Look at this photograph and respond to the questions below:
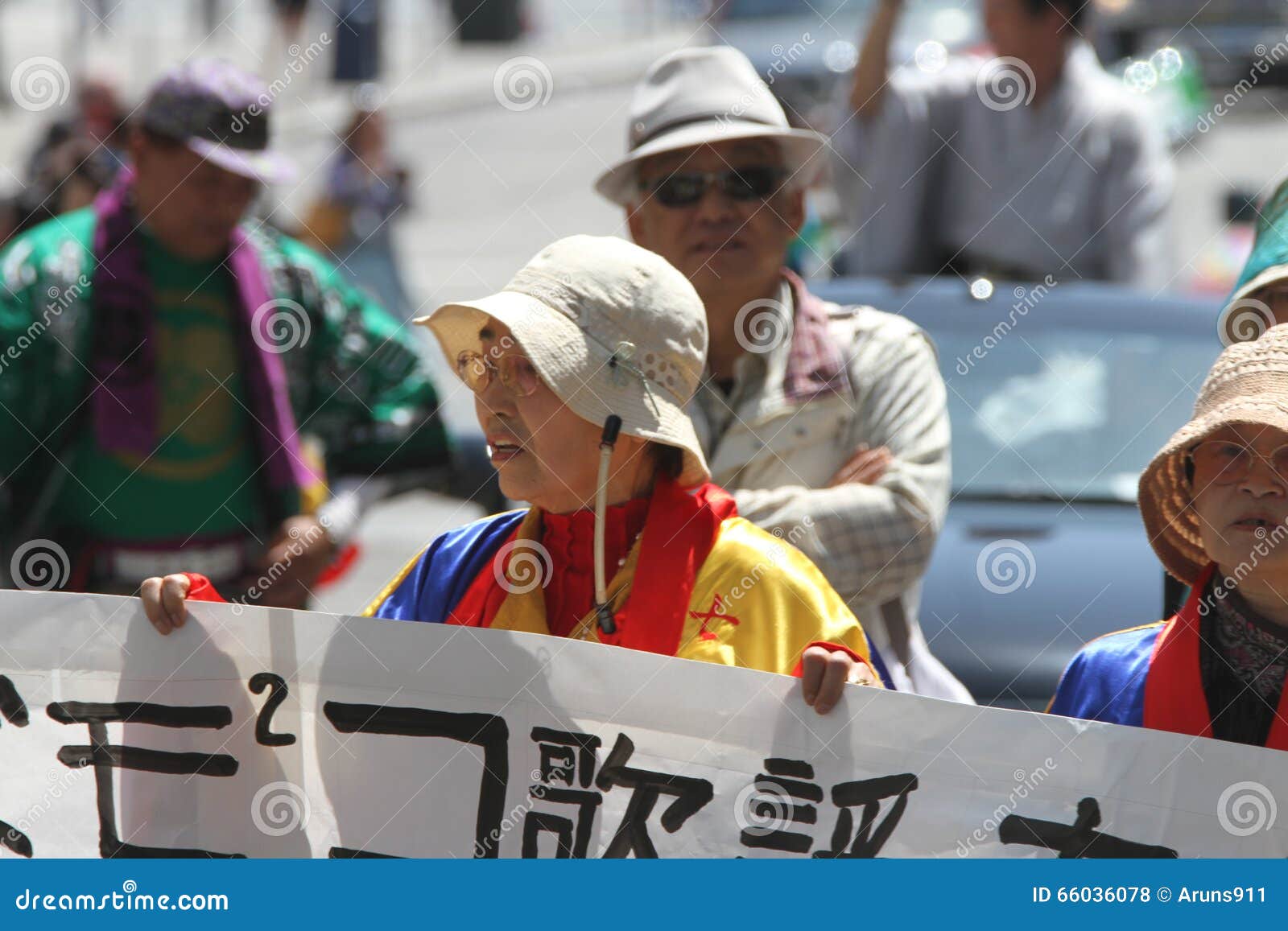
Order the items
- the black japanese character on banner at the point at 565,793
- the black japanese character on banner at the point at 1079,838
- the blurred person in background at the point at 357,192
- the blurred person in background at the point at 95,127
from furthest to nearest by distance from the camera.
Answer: the blurred person in background at the point at 357,192 → the blurred person in background at the point at 95,127 → the black japanese character on banner at the point at 565,793 → the black japanese character on banner at the point at 1079,838

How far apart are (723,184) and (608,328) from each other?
978 millimetres

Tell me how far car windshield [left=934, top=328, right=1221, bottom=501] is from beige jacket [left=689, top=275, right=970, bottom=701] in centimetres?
140

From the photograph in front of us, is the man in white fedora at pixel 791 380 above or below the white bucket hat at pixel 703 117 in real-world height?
below

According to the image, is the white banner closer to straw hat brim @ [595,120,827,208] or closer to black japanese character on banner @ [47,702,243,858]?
black japanese character on banner @ [47,702,243,858]

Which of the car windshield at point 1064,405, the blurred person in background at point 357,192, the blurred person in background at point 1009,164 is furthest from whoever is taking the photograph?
the blurred person in background at point 357,192

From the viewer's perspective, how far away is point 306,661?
297 cm

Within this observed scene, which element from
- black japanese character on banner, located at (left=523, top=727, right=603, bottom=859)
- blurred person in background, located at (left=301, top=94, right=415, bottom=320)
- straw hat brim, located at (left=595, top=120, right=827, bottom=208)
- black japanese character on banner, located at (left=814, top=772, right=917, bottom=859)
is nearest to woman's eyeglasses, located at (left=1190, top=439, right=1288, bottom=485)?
black japanese character on banner, located at (left=814, top=772, right=917, bottom=859)

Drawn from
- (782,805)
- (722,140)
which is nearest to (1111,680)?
(782,805)

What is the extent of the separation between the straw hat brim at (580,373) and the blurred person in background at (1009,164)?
361cm

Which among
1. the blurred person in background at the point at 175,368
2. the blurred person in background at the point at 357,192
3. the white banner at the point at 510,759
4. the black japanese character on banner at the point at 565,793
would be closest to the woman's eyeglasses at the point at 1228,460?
the white banner at the point at 510,759

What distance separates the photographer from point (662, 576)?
9.78ft

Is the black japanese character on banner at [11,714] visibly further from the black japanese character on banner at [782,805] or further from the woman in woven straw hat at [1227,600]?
the woman in woven straw hat at [1227,600]

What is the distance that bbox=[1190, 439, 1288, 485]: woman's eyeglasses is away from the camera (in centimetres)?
288

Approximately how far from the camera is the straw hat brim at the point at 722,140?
388 centimetres
